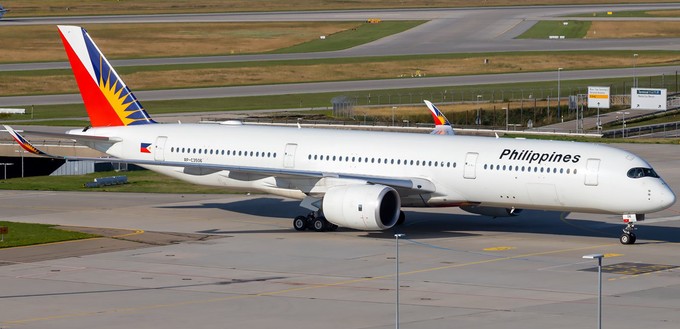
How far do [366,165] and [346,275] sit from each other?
11477mm

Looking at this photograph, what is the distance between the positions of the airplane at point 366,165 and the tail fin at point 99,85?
1.9 inches

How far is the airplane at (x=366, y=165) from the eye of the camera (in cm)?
4972

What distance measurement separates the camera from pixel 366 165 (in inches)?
2127

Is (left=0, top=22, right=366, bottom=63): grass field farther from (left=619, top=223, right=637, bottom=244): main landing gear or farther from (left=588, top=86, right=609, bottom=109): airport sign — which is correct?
(left=619, top=223, right=637, bottom=244): main landing gear

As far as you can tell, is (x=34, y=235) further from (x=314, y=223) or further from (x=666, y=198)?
(x=666, y=198)

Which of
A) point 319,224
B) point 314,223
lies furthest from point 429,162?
point 314,223

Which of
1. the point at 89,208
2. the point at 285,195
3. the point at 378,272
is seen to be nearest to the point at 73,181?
the point at 89,208

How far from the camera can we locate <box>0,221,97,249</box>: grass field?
1980 inches

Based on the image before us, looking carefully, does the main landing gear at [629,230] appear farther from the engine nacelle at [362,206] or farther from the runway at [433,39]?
the runway at [433,39]

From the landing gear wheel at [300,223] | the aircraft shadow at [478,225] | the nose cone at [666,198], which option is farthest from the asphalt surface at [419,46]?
the nose cone at [666,198]

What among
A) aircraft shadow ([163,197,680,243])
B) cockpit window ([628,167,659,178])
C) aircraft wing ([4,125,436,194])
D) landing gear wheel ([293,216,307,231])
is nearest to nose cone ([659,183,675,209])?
cockpit window ([628,167,659,178])

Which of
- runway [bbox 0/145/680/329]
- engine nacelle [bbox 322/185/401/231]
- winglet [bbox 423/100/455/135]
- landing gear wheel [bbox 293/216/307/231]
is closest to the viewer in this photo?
runway [bbox 0/145/680/329]

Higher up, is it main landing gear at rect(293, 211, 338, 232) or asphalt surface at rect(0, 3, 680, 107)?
asphalt surface at rect(0, 3, 680, 107)

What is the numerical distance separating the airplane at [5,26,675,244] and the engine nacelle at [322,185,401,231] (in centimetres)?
4
